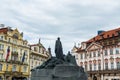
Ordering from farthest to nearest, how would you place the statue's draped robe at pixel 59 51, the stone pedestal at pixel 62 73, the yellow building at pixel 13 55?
the yellow building at pixel 13 55 → the statue's draped robe at pixel 59 51 → the stone pedestal at pixel 62 73

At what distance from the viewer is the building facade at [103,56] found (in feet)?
151

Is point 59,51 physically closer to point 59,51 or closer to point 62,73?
point 59,51

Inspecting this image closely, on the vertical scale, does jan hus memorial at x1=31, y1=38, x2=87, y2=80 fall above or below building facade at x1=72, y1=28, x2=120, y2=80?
below

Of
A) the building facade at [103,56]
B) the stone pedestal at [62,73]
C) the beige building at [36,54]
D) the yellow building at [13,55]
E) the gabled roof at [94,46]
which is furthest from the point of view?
the beige building at [36,54]

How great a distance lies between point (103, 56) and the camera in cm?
4906

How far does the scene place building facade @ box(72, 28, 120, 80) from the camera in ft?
151

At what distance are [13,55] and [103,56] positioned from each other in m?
19.9

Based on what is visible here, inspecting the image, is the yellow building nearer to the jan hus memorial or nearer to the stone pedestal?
the jan hus memorial

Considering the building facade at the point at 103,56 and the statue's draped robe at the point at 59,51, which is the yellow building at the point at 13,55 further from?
the statue's draped robe at the point at 59,51

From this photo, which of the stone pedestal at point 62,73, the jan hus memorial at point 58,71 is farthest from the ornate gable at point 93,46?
the stone pedestal at point 62,73

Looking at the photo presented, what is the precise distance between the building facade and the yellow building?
13474mm

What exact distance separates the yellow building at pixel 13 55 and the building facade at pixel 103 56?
13.5 m

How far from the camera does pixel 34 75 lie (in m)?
18.0

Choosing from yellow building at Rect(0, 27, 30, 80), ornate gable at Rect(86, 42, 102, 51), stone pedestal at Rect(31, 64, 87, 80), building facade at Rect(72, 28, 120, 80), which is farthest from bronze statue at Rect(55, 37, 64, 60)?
yellow building at Rect(0, 27, 30, 80)
